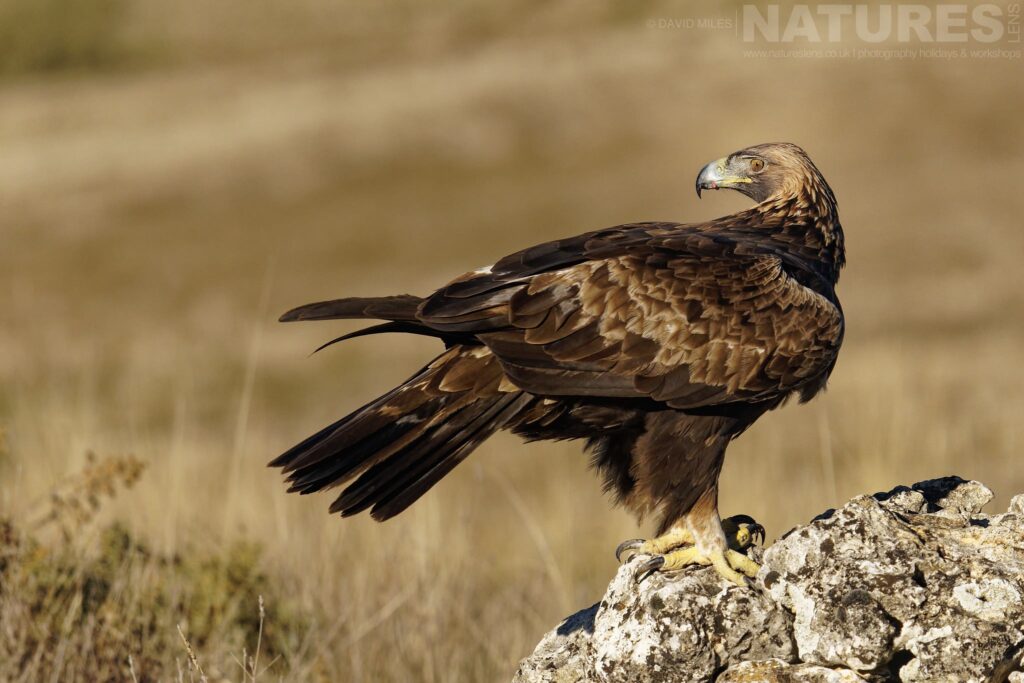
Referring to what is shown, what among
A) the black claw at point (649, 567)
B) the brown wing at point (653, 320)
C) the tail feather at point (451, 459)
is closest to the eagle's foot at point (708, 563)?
the black claw at point (649, 567)

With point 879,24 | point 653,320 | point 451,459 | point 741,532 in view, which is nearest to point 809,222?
point 653,320

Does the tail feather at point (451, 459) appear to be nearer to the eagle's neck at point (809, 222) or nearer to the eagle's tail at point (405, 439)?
the eagle's tail at point (405, 439)

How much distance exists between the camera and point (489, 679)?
18.7ft

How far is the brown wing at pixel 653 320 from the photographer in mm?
4094

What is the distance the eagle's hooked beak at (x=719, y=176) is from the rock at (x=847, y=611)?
1.61 m

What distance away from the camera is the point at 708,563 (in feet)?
13.0

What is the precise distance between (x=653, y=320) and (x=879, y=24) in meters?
37.3

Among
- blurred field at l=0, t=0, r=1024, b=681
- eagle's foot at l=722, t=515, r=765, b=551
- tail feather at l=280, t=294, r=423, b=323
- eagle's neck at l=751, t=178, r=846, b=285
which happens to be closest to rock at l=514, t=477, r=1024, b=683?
eagle's foot at l=722, t=515, r=765, b=551

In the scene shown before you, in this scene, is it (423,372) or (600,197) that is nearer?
(423,372)

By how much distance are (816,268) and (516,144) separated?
38.6 meters

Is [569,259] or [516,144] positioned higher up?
[569,259]

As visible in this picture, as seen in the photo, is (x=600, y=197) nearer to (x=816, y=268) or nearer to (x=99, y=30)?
(x=816, y=268)

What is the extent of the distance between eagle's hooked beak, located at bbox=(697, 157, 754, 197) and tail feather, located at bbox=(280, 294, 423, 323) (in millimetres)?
1421

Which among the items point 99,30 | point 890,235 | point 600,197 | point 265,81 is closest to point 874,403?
point 890,235
